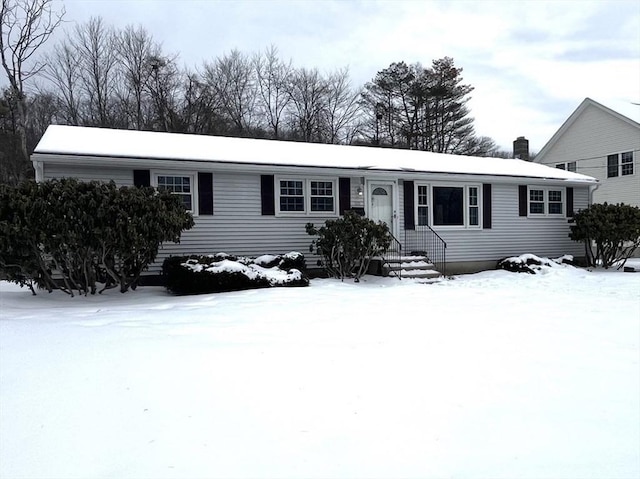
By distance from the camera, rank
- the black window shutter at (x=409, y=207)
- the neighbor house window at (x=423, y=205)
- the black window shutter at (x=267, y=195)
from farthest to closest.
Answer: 1. the neighbor house window at (x=423, y=205)
2. the black window shutter at (x=409, y=207)
3. the black window shutter at (x=267, y=195)

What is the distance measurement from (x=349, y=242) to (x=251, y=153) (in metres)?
3.80

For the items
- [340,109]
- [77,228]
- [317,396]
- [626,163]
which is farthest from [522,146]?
[317,396]

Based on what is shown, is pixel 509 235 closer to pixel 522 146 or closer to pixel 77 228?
pixel 522 146

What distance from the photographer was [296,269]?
1040 cm

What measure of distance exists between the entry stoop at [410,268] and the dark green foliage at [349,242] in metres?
0.67

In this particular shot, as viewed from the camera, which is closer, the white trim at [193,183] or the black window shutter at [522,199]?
the white trim at [193,183]

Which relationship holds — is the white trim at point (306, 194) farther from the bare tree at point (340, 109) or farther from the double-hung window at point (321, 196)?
the bare tree at point (340, 109)

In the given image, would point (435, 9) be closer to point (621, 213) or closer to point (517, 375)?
point (621, 213)

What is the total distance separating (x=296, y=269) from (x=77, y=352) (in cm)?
626

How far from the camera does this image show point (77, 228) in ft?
26.5

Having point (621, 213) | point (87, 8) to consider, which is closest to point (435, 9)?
point (621, 213)

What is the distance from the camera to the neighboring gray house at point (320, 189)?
10.6 metres

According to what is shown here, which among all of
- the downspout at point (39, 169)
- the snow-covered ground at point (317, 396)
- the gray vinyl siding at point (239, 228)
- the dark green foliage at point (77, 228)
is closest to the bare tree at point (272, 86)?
the gray vinyl siding at point (239, 228)

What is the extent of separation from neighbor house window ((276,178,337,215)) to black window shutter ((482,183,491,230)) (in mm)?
4925
